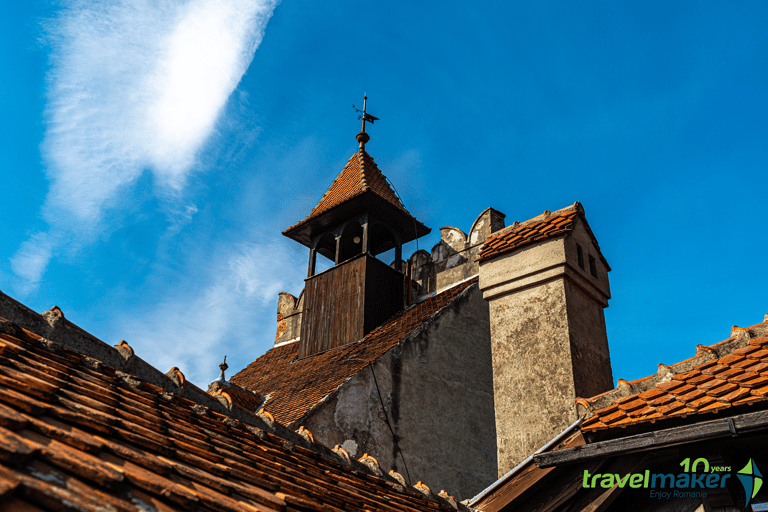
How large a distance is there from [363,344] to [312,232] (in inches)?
185

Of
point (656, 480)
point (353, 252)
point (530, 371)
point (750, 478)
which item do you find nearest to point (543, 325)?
point (530, 371)

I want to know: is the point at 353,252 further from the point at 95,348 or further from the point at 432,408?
the point at 95,348

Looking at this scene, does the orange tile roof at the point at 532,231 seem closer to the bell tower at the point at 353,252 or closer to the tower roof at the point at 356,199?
the bell tower at the point at 353,252

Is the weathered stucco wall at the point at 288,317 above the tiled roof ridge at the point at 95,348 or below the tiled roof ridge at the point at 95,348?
above

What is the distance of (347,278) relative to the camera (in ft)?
45.4

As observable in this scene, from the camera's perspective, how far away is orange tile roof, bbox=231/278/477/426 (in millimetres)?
9367

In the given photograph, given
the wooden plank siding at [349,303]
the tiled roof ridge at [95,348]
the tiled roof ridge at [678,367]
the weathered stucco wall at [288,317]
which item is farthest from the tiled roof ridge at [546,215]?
the weathered stucco wall at [288,317]

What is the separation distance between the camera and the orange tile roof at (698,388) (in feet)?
12.4

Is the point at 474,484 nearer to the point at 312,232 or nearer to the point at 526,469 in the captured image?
the point at 526,469

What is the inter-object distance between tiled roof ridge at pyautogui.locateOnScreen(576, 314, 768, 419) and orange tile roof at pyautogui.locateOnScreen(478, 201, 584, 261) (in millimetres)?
2091

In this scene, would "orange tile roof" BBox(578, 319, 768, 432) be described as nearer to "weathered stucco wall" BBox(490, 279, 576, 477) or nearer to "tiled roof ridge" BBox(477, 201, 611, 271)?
"weathered stucco wall" BBox(490, 279, 576, 477)

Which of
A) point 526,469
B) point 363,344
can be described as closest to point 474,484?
point 363,344

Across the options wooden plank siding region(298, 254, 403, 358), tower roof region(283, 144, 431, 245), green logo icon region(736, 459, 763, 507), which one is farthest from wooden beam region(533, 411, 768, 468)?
tower roof region(283, 144, 431, 245)

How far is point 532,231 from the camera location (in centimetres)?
683
